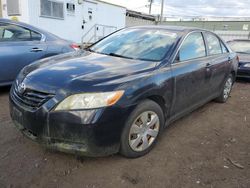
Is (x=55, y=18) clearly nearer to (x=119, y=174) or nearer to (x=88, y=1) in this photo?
Result: (x=88, y=1)

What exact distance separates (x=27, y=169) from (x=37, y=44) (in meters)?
3.16

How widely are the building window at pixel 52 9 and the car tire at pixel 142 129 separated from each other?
9.87 m

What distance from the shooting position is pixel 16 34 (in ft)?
16.3

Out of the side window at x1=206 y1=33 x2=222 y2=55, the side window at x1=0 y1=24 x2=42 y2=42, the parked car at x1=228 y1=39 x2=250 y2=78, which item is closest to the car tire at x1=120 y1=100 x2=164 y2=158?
the side window at x1=206 y1=33 x2=222 y2=55

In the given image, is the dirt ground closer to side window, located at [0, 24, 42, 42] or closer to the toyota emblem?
the toyota emblem

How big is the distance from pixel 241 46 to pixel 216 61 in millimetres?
5390

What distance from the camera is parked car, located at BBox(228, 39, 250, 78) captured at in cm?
768

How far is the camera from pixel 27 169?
2652mm

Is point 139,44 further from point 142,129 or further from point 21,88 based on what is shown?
point 21,88

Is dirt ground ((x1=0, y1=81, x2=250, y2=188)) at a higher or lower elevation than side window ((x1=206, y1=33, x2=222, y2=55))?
lower

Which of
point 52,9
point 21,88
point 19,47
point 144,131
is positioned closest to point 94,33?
point 52,9

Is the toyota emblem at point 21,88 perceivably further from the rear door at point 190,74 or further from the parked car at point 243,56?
the parked car at point 243,56

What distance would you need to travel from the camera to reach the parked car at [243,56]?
7683 mm

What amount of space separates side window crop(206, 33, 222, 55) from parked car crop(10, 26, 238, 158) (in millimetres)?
542
